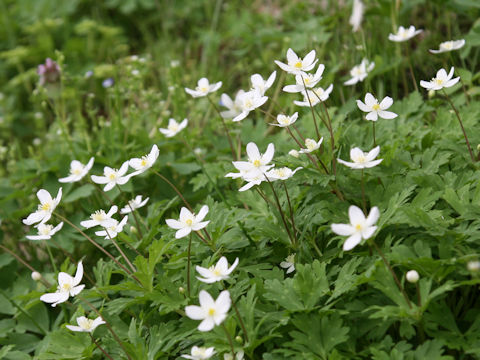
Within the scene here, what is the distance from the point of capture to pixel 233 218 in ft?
6.04

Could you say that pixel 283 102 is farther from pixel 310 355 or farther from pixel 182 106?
pixel 310 355

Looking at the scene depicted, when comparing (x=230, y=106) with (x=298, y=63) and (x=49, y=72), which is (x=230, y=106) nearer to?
(x=298, y=63)

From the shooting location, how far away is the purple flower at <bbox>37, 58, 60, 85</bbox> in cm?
304

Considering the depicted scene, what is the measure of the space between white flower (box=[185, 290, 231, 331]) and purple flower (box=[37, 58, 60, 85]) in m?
2.19

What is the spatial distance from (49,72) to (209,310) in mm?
2236

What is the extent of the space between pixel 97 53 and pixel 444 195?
3897 mm

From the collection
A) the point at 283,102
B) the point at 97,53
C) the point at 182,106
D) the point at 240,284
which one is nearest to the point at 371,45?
the point at 283,102

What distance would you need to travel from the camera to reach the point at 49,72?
306 cm

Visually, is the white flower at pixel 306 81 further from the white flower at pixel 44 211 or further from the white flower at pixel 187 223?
the white flower at pixel 44 211

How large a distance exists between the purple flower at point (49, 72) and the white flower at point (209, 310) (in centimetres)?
219

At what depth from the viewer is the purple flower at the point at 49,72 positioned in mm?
3037

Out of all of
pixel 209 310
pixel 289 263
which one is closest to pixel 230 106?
pixel 289 263

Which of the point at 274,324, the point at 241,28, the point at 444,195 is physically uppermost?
the point at 444,195

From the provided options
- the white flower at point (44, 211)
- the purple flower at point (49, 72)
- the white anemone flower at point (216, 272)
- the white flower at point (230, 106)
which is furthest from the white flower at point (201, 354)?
the purple flower at point (49, 72)
